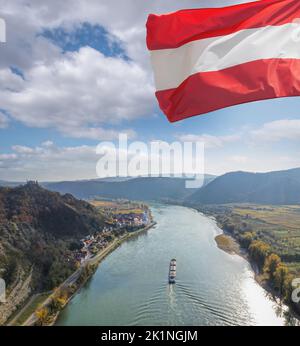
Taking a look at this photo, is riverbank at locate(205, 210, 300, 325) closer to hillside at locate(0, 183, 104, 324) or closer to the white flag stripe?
hillside at locate(0, 183, 104, 324)

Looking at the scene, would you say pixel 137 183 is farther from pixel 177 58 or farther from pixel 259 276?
pixel 177 58

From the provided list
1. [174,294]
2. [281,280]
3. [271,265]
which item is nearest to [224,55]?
[174,294]

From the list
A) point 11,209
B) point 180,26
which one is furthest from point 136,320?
point 11,209

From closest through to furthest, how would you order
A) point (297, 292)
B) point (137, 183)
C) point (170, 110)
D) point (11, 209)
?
1. point (170, 110)
2. point (297, 292)
3. point (11, 209)
4. point (137, 183)

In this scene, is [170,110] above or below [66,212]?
above

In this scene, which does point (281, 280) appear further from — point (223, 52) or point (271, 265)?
point (223, 52)
